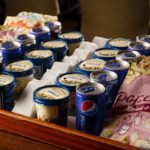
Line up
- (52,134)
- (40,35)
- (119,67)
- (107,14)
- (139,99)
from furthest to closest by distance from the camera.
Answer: (107,14) < (40,35) < (119,67) < (139,99) < (52,134)

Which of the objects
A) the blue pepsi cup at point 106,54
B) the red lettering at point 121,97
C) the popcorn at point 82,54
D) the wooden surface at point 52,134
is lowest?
the wooden surface at point 52,134

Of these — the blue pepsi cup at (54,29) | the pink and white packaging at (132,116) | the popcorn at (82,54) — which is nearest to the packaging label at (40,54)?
the popcorn at (82,54)

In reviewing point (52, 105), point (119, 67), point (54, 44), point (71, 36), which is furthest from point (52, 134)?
point (71, 36)

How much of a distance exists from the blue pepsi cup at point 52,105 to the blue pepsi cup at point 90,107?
0.04m

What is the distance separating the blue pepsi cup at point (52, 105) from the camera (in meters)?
1.12

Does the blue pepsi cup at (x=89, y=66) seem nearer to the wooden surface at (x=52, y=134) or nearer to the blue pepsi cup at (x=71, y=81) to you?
the blue pepsi cup at (x=71, y=81)

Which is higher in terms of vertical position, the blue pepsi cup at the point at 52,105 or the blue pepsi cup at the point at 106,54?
the blue pepsi cup at the point at 106,54

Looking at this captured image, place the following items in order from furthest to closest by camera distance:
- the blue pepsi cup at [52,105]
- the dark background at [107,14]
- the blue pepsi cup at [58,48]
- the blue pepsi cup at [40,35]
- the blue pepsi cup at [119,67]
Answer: the dark background at [107,14]
the blue pepsi cup at [40,35]
the blue pepsi cup at [58,48]
the blue pepsi cup at [119,67]
the blue pepsi cup at [52,105]

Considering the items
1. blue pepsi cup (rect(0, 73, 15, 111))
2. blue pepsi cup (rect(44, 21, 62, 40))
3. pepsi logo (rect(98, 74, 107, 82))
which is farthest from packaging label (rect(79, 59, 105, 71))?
blue pepsi cup (rect(44, 21, 62, 40))

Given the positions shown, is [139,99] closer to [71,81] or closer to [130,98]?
[130,98]

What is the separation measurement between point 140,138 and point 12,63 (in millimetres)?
569

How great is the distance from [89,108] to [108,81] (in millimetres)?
140

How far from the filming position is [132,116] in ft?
3.81

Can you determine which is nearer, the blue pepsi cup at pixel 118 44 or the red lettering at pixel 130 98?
the red lettering at pixel 130 98
